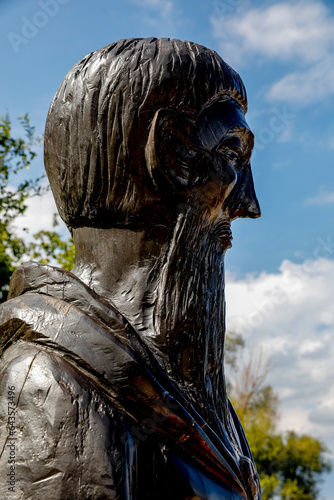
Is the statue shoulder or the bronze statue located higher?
the bronze statue

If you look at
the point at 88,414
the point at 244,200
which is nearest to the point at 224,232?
the point at 244,200

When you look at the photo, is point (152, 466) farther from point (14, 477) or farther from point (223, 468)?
point (14, 477)

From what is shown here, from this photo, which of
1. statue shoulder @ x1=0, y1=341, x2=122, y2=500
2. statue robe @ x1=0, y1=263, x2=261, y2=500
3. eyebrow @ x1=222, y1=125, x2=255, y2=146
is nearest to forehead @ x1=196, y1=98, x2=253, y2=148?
eyebrow @ x1=222, y1=125, x2=255, y2=146

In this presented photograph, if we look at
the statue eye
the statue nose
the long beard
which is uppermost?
the statue eye

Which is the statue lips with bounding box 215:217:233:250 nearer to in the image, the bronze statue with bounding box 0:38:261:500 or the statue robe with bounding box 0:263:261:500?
the bronze statue with bounding box 0:38:261:500

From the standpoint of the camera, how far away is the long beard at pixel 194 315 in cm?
218

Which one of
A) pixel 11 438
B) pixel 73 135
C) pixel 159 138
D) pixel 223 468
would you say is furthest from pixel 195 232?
pixel 11 438

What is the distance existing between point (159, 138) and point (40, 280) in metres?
0.63

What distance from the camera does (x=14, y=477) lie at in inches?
67.7

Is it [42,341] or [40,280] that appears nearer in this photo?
[42,341]

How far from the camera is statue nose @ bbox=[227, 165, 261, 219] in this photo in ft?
8.11

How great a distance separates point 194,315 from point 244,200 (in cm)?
54

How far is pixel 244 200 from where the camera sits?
249 centimetres

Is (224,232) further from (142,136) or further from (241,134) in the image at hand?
(142,136)
